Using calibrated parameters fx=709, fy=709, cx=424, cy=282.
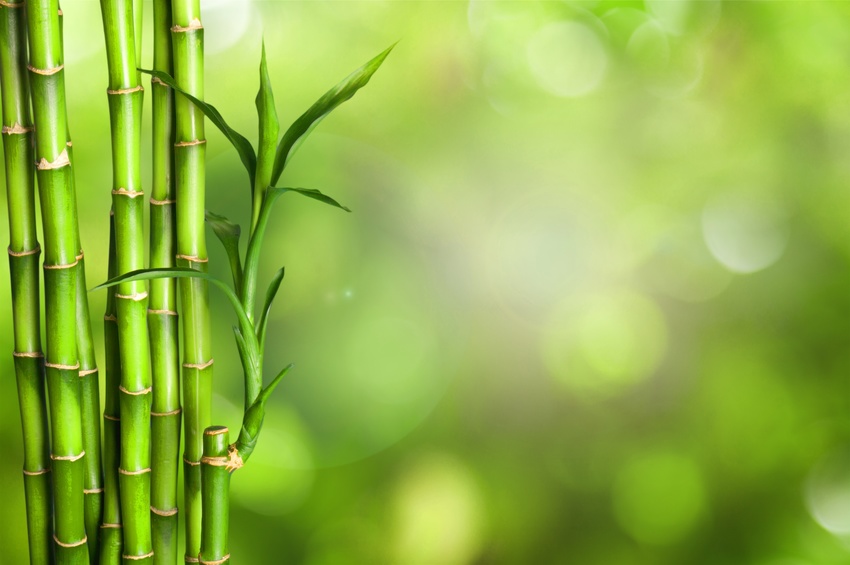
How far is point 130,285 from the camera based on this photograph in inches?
29.0

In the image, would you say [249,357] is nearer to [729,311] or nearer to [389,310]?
[389,310]

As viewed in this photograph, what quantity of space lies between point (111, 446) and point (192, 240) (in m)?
0.27

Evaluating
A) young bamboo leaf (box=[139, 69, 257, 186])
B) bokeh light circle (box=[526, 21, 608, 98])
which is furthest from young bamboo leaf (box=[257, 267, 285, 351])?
bokeh light circle (box=[526, 21, 608, 98])

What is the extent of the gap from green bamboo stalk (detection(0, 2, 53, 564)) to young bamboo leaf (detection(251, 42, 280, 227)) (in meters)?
0.23

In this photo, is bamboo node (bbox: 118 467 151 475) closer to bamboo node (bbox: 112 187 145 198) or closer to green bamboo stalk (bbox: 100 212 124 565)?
green bamboo stalk (bbox: 100 212 124 565)

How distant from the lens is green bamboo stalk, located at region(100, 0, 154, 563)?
28.0 inches

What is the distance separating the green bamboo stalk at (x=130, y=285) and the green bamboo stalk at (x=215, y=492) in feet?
0.28

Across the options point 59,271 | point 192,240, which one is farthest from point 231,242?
point 59,271

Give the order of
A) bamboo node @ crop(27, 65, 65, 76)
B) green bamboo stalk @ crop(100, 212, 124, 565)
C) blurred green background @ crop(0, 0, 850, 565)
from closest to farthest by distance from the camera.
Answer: bamboo node @ crop(27, 65, 65, 76), green bamboo stalk @ crop(100, 212, 124, 565), blurred green background @ crop(0, 0, 850, 565)

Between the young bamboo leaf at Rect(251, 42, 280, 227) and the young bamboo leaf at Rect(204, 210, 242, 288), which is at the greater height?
the young bamboo leaf at Rect(251, 42, 280, 227)

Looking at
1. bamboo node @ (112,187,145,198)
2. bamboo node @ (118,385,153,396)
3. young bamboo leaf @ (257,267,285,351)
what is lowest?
bamboo node @ (118,385,153,396)

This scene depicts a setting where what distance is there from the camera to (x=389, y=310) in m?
1.01

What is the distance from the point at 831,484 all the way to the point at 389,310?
68 centimetres

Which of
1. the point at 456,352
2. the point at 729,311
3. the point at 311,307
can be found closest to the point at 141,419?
the point at 311,307
